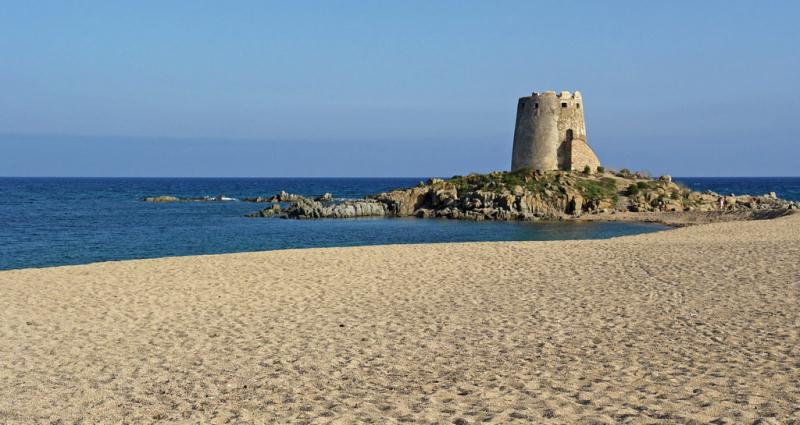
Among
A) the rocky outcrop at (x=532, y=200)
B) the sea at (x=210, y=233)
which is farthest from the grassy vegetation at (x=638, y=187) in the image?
the sea at (x=210, y=233)

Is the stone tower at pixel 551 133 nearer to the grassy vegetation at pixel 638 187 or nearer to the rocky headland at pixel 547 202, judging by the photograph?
the rocky headland at pixel 547 202

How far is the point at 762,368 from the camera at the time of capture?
8.81 meters

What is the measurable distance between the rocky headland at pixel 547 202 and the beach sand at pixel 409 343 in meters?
27.8

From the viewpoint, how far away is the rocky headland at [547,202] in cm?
4741

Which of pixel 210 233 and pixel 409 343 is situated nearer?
pixel 409 343

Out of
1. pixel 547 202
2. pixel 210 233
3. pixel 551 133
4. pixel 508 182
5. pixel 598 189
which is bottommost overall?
pixel 210 233

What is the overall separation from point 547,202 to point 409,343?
3929 centimetres

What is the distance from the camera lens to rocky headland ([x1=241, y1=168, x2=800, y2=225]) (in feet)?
156

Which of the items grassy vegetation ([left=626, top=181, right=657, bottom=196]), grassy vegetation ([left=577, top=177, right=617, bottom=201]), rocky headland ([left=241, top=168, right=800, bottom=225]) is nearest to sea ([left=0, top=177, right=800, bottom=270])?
rocky headland ([left=241, top=168, right=800, bottom=225])

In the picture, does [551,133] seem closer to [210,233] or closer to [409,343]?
[210,233]

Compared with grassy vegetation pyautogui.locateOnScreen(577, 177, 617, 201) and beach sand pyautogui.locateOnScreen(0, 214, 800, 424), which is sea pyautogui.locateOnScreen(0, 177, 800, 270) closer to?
grassy vegetation pyautogui.locateOnScreen(577, 177, 617, 201)

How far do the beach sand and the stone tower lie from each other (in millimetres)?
37459

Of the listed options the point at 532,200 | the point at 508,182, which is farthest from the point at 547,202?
the point at 508,182

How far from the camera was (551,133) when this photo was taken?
56.8 m
